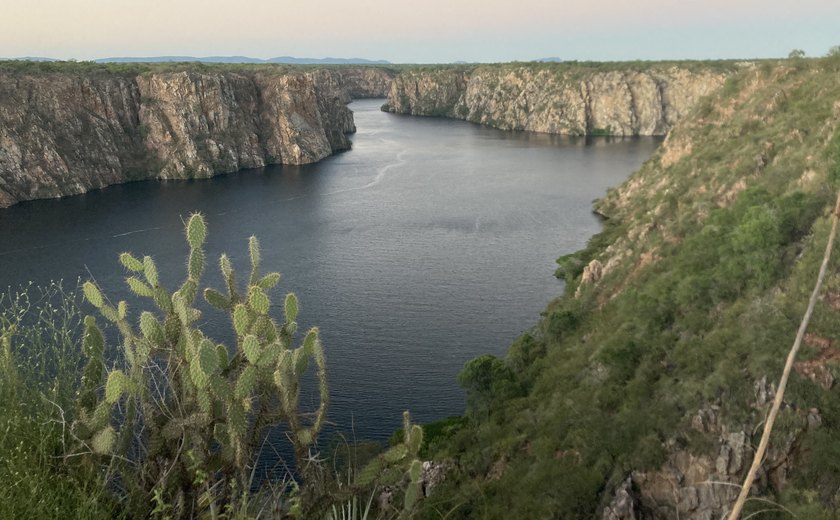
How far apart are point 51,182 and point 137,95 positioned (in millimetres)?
33938

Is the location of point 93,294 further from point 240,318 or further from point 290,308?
point 290,308

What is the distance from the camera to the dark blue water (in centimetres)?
4612

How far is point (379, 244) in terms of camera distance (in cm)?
7494

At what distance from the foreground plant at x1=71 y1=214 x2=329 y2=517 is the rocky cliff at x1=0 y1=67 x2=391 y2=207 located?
10376cm

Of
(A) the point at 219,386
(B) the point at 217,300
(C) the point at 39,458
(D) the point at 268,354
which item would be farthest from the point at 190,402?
(C) the point at 39,458

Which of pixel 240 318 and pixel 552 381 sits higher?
pixel 240 318

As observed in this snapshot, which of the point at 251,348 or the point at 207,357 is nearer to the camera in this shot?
the point at 207,357

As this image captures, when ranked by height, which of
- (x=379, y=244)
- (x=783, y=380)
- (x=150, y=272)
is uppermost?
(x=783, y=380)

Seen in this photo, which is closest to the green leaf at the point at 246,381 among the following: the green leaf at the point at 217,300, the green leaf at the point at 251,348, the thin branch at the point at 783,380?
the green leaf at the point at 251,348

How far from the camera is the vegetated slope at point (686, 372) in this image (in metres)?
23.8

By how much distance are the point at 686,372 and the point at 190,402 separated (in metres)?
23.3

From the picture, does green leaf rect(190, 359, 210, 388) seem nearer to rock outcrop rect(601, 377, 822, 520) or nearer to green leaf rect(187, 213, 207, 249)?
green leaf rect(187, 213, 207, 249)

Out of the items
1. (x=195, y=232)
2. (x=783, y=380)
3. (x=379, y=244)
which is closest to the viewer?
(x=783, y=380)

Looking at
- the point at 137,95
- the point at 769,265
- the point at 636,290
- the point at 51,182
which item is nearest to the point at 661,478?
the point at 769,265
